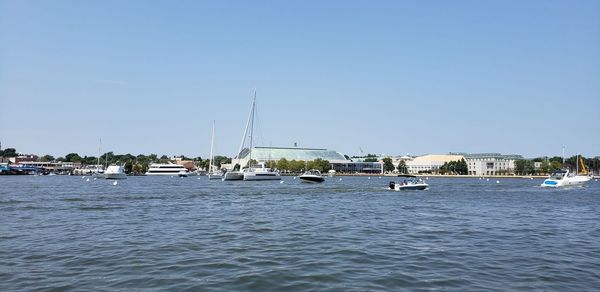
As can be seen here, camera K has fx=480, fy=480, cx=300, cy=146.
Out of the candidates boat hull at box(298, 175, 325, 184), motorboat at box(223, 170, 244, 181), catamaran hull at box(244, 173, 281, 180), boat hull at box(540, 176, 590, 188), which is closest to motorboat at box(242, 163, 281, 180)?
catamaran hull at box(244, 173, 281, 180)

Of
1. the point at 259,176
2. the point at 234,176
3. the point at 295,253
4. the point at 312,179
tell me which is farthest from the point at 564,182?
the point at 295,253

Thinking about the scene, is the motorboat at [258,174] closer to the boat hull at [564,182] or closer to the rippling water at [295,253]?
the boat hull at [564,182]

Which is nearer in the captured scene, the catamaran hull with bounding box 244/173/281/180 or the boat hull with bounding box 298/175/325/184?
the boat hull with bounding box 298/175/325/184

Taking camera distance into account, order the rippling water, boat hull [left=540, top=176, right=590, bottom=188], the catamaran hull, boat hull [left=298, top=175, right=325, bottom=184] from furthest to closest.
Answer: the catamaran hull → boat hull [left=298, top=175, right=325, bottom=184] → boat hull [left=540, top=176, right=590, bottom=188] → the rippling water

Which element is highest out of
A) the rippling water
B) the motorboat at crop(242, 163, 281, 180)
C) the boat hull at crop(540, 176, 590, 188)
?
the motorboat at crop(242, 163, 281, 180)

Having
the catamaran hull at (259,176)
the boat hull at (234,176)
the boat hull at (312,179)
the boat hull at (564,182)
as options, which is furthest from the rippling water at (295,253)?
the boat hull at (234,176)

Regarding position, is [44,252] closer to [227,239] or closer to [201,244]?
[201,244]

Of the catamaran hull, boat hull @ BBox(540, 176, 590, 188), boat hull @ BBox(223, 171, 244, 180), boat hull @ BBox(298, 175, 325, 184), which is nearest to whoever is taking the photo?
boat hull @ BBox(540, 176, 590, 188)

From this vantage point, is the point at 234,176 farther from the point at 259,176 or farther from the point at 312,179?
the point at 312,179

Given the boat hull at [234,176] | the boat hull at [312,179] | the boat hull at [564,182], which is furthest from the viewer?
the boat hull at [234,176]

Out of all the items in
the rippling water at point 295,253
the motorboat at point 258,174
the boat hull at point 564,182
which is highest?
the motorboat at point 258,174

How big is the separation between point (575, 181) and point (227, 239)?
106933mm

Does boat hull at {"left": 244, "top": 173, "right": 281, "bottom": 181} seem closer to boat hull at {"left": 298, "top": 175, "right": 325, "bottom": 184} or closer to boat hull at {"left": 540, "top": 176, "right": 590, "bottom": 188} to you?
boat hull at {"left": 298, "top": 175, "right": 325, "bottom": 184}

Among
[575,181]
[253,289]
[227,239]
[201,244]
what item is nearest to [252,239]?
[227,239]
